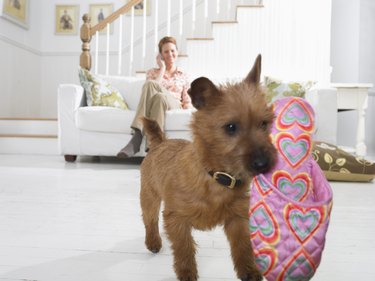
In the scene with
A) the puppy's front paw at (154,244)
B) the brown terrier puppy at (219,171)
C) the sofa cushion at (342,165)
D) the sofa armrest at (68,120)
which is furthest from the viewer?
the sofa armrest at (68,120)

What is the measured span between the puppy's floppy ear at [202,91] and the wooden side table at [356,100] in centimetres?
334

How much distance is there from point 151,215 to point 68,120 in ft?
8.69

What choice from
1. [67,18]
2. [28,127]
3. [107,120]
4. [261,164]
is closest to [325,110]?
[107,120]

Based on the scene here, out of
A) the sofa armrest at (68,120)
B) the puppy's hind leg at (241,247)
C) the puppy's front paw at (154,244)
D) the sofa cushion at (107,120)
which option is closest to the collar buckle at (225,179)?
the puppy's hind leg at (241,247)

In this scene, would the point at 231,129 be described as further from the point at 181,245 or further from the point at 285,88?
the point at 285,88

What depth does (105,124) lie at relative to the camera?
11.3 ft

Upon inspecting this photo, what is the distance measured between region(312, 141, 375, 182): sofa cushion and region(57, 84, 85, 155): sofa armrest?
81.6 inches

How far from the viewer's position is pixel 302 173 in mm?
716

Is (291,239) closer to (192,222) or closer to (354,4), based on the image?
(192,222)

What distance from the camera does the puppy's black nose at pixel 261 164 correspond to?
2.41 ft

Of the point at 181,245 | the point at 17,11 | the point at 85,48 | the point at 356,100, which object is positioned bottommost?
the point at 181,245

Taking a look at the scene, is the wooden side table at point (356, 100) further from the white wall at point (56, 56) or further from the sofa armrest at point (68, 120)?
the sofa armrest at point (68, 120)

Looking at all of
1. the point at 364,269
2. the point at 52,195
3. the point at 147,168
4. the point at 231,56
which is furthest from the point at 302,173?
the point at 231,56

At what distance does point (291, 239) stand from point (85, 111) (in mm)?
3029
